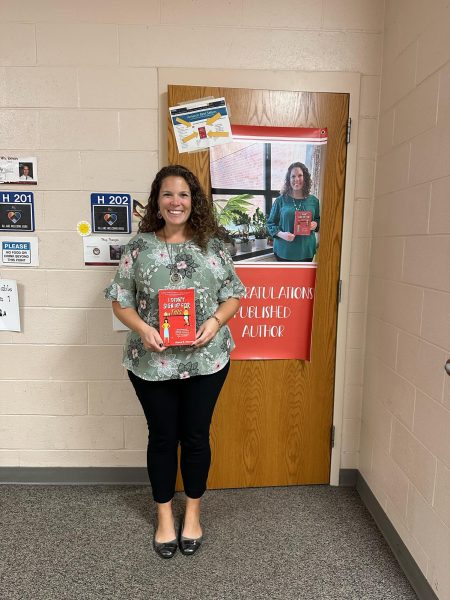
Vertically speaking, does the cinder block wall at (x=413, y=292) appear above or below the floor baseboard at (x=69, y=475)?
above

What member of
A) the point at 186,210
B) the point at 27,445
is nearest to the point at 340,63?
the point at 186,210

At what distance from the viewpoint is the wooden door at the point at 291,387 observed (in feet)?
6.51

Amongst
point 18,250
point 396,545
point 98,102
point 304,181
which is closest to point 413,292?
point 304,181

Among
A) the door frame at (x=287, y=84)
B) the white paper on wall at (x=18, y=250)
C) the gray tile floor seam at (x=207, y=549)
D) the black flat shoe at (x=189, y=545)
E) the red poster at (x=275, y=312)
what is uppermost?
the door frame at (x=287, y=84)

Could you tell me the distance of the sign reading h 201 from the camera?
2.01 metres

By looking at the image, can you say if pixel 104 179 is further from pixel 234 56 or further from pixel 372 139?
pixel 372 139

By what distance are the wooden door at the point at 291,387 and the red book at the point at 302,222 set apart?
8 cm

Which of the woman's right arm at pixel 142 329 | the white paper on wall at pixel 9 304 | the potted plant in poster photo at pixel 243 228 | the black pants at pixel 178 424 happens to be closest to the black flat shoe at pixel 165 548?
the black pants at pixel 178 424

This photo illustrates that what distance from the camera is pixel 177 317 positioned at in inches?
60.8

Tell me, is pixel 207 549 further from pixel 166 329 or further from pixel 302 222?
pixel 302 222

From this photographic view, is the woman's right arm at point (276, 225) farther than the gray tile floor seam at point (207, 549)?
Yes

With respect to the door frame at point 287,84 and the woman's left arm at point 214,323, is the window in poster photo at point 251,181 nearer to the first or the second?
the door frame at point 287,84

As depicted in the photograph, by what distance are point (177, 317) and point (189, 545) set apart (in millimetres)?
997

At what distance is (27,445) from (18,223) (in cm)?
115
